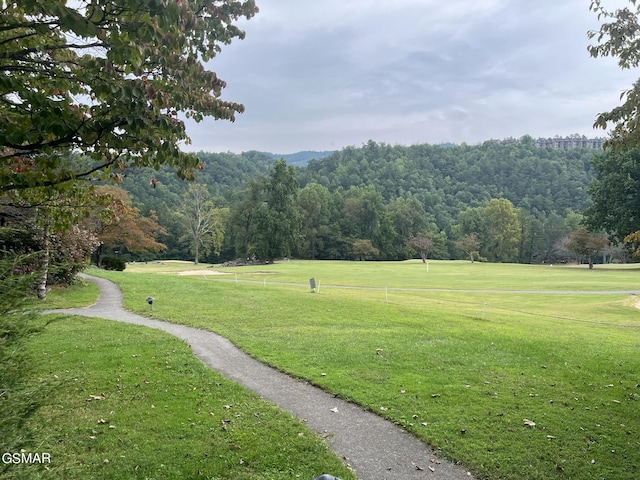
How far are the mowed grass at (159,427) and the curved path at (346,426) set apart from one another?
32cm

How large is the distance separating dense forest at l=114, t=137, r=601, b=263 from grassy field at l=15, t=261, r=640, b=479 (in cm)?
4377

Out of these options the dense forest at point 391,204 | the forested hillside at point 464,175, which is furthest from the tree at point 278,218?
the forested hillside at point 464,175

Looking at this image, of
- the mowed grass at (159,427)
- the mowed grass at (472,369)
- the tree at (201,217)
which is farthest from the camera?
the tree at (201,217)

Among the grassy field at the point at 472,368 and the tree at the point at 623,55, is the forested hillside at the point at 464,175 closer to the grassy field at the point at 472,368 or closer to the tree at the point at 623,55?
the grassy field at the point at 472,368

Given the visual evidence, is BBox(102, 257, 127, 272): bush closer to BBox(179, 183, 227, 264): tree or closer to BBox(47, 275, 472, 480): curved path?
BBox(179, 183, 227, 264): tree

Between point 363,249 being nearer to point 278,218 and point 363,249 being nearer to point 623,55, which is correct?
point 278,218

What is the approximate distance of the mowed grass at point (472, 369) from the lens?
5863 millimetres

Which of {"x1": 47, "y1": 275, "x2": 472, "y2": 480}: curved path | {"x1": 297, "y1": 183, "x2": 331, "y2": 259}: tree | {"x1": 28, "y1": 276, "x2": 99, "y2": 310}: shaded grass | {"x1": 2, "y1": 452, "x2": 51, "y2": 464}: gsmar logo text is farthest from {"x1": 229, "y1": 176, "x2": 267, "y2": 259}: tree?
{"x1": 2, "y1": 452, "x2": 51, "y2": 464}: gsmar logo text

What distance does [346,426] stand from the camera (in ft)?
21.4

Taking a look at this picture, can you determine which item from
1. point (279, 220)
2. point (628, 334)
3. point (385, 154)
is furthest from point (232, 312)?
point (385, 154)

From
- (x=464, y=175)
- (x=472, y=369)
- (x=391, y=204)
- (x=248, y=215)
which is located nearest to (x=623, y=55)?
(x=472, y=369)

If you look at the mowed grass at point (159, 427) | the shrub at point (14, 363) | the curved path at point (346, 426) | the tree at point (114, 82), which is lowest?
the curved path at point (346, 426)

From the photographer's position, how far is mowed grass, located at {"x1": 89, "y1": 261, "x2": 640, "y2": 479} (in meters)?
5.86

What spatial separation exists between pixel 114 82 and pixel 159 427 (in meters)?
4.72
